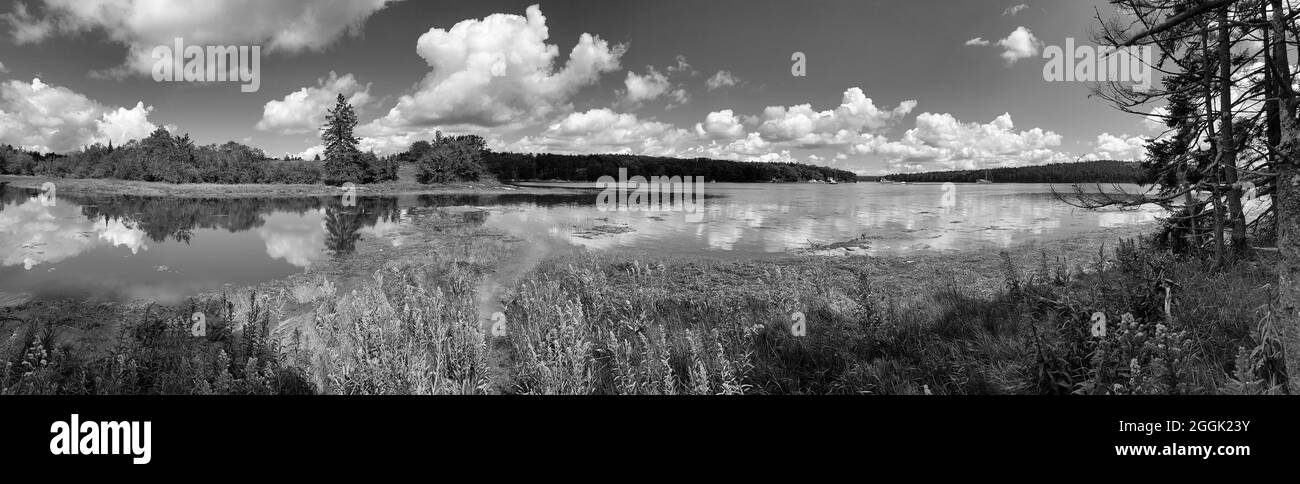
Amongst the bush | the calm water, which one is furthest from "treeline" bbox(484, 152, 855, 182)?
the calm water

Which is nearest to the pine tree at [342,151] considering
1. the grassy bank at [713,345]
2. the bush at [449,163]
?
the bush at [449,163]

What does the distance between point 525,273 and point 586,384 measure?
970 centimetres

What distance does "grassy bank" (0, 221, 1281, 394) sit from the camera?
4340mm

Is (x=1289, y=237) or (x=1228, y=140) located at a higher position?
(x=1228, y=140)

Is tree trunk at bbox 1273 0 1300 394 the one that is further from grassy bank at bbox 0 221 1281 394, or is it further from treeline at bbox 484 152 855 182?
treeline at bbox 484 152 855 182

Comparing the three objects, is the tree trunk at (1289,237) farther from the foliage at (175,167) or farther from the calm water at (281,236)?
the foliage at (175,167)

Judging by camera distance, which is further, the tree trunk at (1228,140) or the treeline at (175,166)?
the treeline at (175,166)

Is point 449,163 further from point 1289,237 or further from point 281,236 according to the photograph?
point 1289,237

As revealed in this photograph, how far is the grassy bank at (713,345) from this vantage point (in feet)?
14.2

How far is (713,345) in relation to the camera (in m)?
6.54

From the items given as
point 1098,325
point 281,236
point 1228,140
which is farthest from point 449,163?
point 1098,325

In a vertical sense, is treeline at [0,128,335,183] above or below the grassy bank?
above

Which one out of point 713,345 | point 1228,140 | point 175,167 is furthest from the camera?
point 175,167

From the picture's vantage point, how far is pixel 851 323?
23.2 feet
